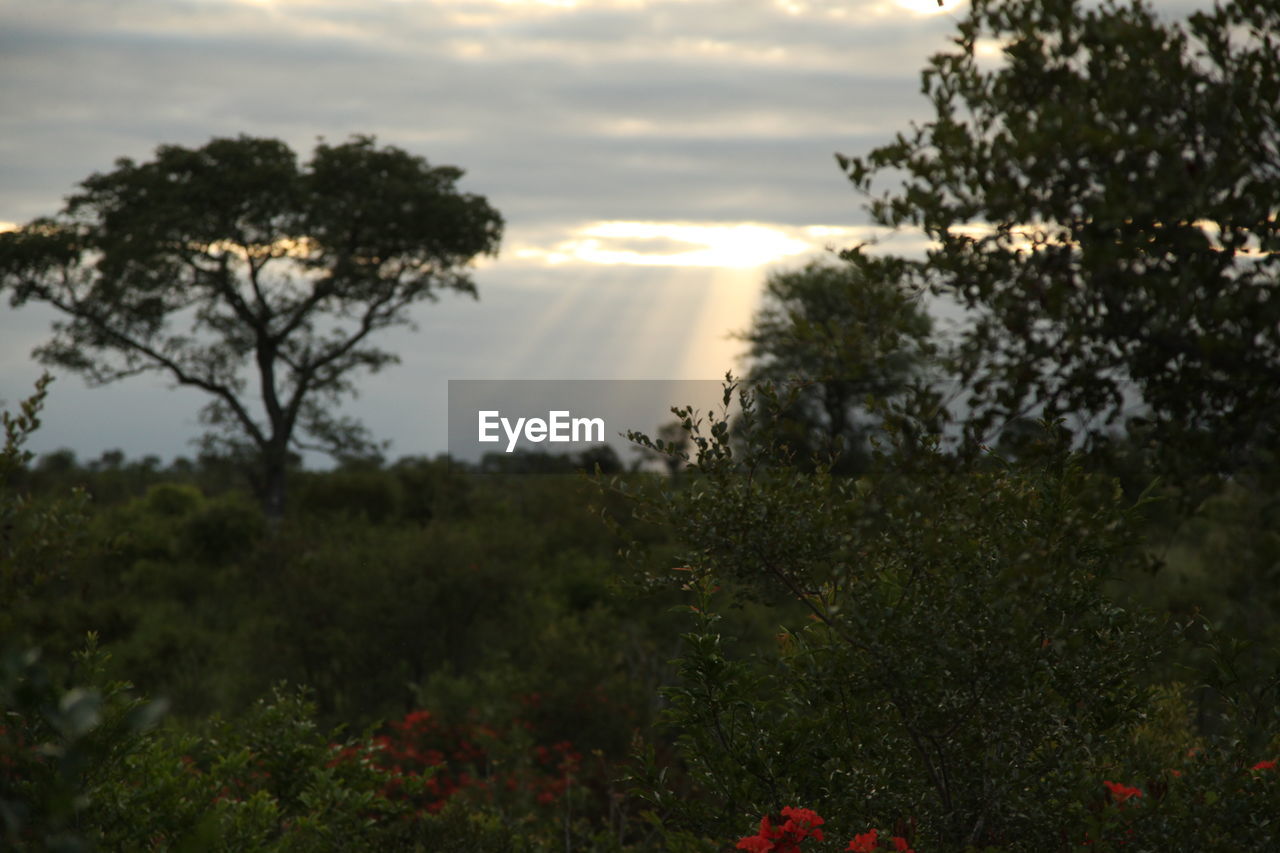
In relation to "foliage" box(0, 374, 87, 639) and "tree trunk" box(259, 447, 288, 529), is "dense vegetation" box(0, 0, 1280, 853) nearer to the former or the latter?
"foliage" box(0, 374, 87, 639)

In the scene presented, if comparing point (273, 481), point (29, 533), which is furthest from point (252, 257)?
point (29, 533)

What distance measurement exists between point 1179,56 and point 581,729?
13.5 meters

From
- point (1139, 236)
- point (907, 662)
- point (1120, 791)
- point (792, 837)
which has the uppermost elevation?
point (1139, 236)

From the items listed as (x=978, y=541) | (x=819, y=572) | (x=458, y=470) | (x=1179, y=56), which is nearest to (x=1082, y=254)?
(x=1179, y=56)

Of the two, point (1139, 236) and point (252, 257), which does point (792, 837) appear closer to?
point (1139, 236)

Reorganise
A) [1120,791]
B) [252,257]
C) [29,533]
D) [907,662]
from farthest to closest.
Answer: [252,257] < [29,533] < [1120,791] < [907,662]

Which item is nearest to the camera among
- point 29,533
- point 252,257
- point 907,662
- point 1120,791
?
point 907,662

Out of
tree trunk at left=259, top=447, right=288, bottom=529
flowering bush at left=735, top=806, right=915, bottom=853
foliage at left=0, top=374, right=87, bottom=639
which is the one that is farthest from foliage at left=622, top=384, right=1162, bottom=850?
tree trunk at left=259, top=447, right=288, bottom=529

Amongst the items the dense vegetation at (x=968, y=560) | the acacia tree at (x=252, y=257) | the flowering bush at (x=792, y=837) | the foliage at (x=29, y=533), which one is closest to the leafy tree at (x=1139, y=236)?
the dense vegetation at (x=968, y=560)

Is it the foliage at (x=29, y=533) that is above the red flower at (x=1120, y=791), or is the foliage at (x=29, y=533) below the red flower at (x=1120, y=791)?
above

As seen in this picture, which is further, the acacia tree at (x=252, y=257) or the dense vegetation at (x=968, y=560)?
the acacia tree at (x=252, y=257)

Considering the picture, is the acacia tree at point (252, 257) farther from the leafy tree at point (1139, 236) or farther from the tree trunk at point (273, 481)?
the leafy tree at point (1139, 236)

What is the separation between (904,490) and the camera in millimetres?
3248

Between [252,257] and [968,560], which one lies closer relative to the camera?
[968,560]
